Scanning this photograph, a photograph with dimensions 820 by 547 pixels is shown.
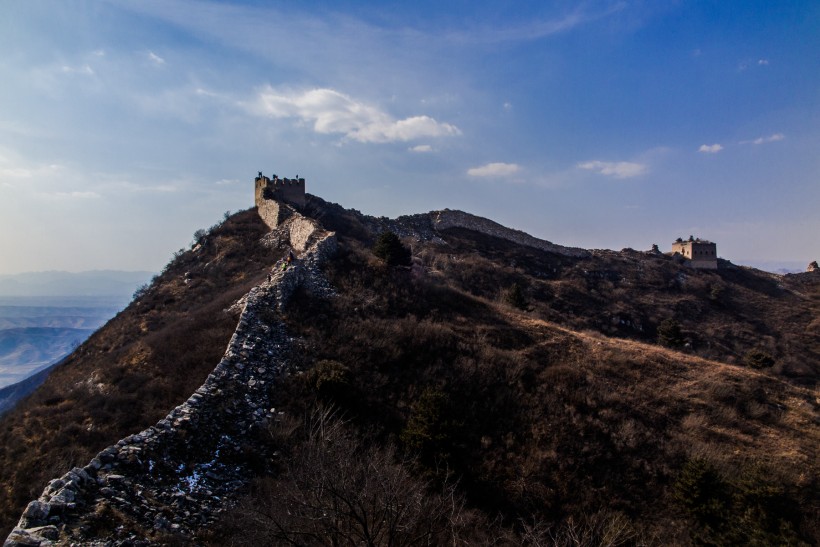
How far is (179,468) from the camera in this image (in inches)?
376

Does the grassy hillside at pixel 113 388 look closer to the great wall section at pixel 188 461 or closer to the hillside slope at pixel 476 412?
the hillside slope at pixel 476 412

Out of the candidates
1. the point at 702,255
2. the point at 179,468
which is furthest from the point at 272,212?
the point at 702,255

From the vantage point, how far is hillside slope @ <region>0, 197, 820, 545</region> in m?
10.7

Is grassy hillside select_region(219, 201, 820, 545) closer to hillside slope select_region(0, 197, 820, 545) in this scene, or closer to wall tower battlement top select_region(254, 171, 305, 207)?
hillside slope select_region(0, 197, 820, 545)

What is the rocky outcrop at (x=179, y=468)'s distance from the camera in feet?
24.0

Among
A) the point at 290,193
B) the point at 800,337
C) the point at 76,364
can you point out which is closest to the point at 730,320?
the point at 800,337

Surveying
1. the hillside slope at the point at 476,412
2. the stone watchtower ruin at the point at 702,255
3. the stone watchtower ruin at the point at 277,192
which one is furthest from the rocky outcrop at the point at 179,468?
the stone watchtower ruin at the point at 702,255

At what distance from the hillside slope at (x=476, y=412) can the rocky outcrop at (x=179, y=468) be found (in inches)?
11.4

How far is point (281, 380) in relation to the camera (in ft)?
43.8

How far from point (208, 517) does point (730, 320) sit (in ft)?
146

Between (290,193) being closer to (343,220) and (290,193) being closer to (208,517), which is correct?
(343,220)

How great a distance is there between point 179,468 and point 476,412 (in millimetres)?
8366

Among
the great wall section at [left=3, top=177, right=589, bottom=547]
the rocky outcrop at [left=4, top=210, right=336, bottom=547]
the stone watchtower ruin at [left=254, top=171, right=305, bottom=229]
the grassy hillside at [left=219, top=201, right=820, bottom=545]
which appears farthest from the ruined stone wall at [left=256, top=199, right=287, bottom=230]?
the rocky outcrop at [left=4, top=210, right=336, bottom=547]

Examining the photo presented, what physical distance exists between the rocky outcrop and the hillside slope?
29 cm
